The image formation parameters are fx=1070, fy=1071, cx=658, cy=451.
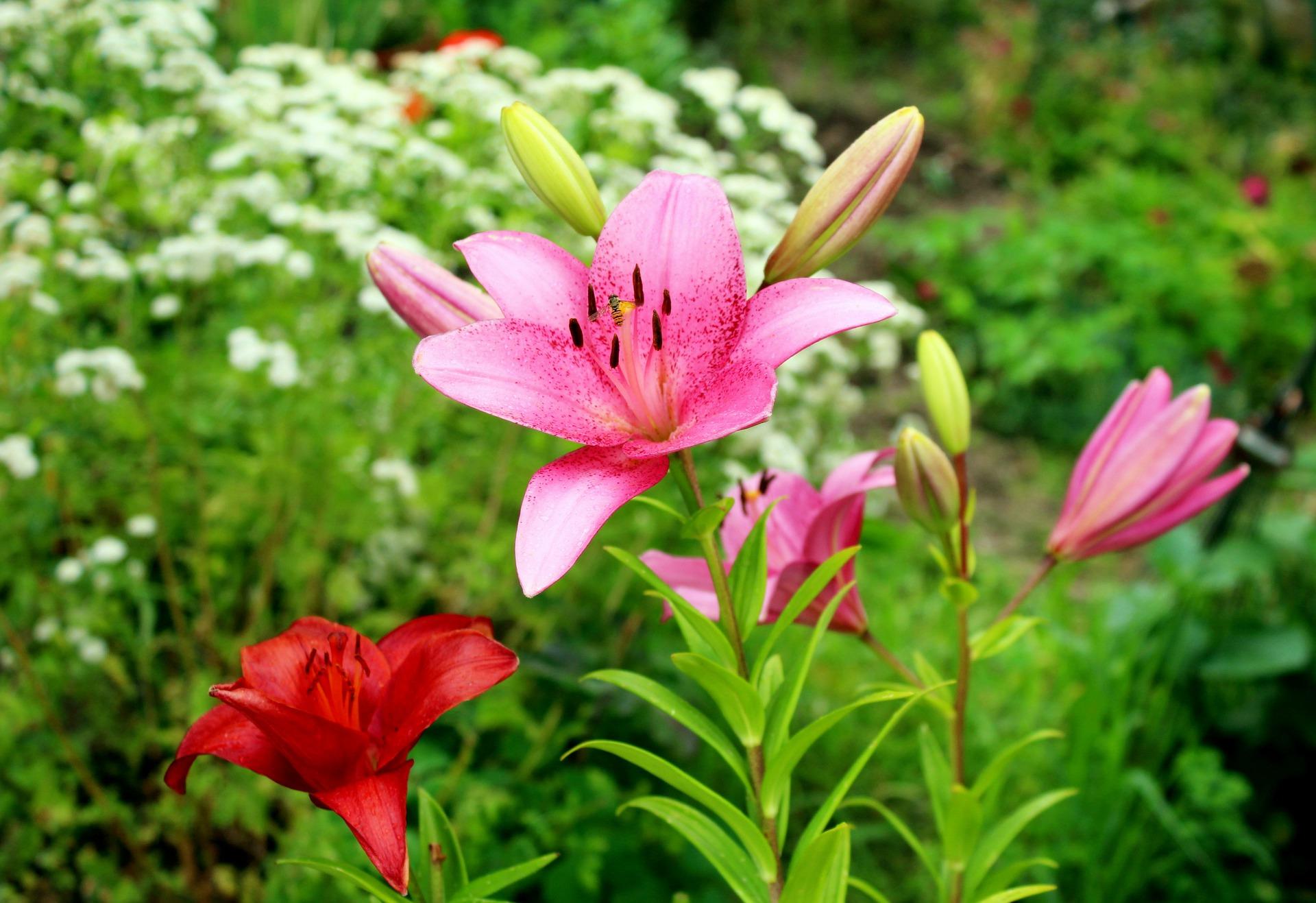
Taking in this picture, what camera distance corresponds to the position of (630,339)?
53 centimetres

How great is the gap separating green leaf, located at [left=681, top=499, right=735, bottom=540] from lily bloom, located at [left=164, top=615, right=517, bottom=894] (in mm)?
97

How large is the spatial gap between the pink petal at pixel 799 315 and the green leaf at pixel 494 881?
0.83ft

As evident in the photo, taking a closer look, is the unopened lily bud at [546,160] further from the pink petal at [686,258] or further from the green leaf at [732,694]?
the green leaf at [732,694]

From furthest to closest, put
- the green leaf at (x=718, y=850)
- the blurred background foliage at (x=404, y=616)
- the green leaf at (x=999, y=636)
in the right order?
the blurred background foliage at (x=404, y=616) → the green leaf at (x=999, y=636) → the green leaf at (x=718, y=850)

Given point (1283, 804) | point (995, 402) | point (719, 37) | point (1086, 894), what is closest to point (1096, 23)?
point (719, 37)

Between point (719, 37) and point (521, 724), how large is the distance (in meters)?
4.80

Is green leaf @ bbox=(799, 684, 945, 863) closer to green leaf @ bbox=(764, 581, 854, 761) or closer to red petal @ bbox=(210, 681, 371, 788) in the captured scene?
green leaf @ bbox=(764, 581, 854, 761)

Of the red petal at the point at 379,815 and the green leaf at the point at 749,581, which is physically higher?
the green leaf at the point at 749,581

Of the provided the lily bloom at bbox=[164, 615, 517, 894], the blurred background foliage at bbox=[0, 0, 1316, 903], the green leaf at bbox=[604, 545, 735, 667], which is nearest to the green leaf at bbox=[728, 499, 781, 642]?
the green leaf at bbox=[604, 545, 735, 667]

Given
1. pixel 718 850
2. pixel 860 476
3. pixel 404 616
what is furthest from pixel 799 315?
pixel 404 616

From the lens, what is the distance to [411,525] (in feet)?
5.99

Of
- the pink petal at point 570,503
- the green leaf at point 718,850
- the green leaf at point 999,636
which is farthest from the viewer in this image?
the green leaf at point 999,636

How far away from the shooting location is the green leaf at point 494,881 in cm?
49

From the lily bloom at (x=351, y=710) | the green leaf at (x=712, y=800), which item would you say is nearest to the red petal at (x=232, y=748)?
the lily bloom at (x=351, y=710)
